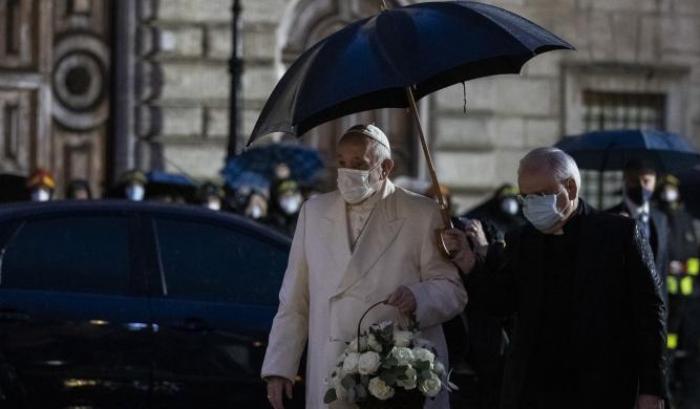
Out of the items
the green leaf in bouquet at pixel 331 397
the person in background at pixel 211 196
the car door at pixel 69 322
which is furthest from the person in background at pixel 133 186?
the green leaf in bouquet at pixel 331 397

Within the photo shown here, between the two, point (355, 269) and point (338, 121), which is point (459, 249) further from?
point (338, 121)

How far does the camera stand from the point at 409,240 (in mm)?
7387

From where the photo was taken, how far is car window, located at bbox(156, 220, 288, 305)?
990cm

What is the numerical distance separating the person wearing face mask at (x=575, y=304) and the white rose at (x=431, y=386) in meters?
0.42

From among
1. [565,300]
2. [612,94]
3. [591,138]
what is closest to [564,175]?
[565,300]

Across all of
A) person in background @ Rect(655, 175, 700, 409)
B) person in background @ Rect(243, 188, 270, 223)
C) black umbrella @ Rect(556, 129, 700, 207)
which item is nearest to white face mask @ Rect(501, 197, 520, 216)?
person in background @ Rect(655, 175, 700, 409)

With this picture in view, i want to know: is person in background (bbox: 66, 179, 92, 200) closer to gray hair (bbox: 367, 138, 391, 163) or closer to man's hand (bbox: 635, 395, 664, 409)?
gray hair (bbox: 367, 138, 391, 163)

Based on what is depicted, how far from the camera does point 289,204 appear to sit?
16.2 metres

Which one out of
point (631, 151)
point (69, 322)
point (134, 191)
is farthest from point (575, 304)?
point (134, 191)

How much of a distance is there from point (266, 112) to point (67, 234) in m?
2.73

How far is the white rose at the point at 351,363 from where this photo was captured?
23.1 feet

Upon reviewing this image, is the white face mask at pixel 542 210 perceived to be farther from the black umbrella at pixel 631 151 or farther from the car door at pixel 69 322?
the black umbrella at pixel 631 151

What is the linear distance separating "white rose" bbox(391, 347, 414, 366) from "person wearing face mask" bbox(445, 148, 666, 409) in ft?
1.67

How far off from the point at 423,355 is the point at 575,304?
2.14ft
